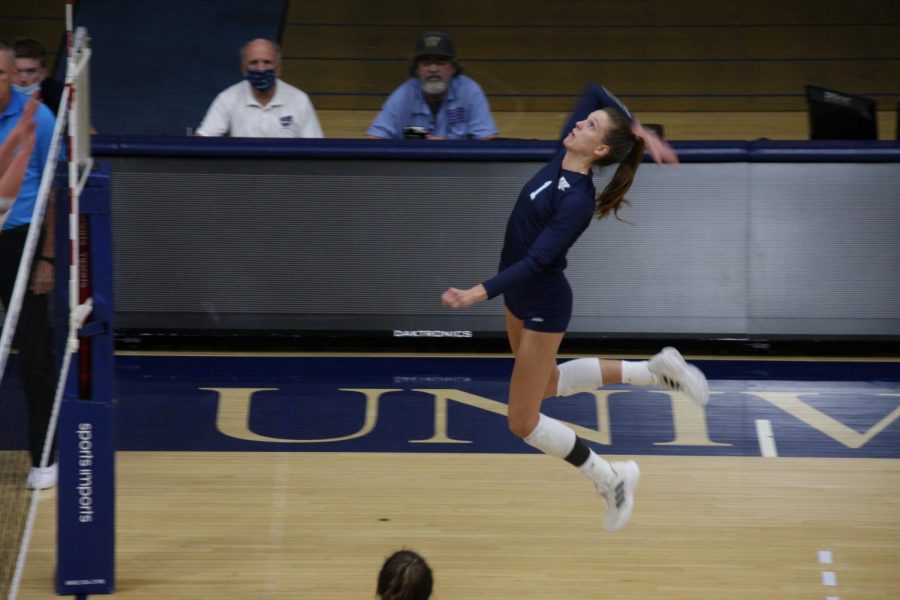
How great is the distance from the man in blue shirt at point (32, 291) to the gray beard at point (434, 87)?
10.4 feet

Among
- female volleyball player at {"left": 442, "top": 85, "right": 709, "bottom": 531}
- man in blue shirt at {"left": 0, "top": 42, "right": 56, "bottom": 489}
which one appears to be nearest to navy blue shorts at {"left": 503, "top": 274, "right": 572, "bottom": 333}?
female volleyball player at {"left": 442, "top": 85, "right": 709, "bottom": 531}

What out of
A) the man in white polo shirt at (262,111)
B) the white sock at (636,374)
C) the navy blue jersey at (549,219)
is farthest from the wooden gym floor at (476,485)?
the man in white polo shirt at (262,111)

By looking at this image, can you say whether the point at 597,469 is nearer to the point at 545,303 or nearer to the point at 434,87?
the point at 545,303

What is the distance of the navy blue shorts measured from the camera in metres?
5.81

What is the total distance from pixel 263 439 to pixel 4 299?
156cm

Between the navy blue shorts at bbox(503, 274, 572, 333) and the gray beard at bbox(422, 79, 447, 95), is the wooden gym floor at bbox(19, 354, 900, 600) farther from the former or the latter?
the gray beard at bbox(422, 79, 447, 95)

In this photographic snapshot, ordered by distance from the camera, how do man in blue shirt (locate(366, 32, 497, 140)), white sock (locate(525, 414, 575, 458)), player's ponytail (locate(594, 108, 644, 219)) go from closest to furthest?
player's ponytail (locate(594, 108, 644, 219)), white sock (locate(525, 414, 575, 458)), man in blue shirt (locate(366, 32, 497, 140))

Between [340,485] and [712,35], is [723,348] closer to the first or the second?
[340,485]

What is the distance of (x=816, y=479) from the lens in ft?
22.6

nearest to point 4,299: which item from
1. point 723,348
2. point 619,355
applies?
point 619,355

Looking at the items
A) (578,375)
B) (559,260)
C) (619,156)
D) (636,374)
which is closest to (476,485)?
(578,375)

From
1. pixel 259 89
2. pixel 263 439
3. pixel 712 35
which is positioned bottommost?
pixel 263 439

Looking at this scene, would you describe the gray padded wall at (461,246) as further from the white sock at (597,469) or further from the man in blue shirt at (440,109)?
the white sock at (597,469)

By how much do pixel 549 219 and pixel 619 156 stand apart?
1.32 ft
